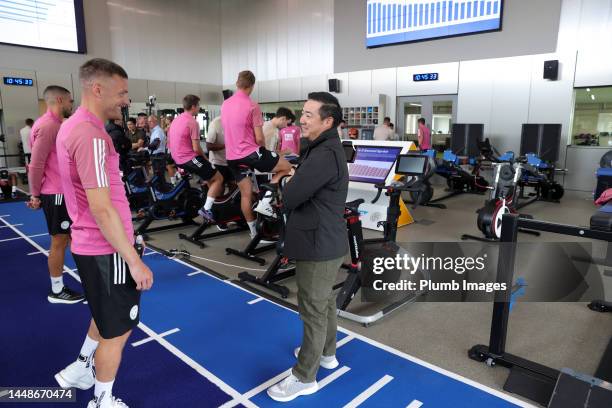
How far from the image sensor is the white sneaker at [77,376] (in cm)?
240

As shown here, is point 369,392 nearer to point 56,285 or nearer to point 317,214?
point 317,214

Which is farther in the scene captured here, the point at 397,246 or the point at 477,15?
the point at 477,15

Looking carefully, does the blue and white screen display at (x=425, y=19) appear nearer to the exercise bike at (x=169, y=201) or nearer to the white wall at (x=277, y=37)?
the white wall at (x=277, y=37)

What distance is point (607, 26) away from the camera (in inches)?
340

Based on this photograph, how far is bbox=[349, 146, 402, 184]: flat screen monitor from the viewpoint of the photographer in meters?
5.77

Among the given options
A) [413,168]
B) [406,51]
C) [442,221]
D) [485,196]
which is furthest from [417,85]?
[413,168]

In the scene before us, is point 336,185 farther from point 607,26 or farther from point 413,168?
point 607,26

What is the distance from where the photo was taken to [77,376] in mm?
2406

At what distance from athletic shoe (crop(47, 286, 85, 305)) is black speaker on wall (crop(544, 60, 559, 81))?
33.1ft

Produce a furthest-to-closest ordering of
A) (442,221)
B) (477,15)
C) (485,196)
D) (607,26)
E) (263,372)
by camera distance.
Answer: (477,15) → (485,196) → (607,26) → (442,221) → (263,372)

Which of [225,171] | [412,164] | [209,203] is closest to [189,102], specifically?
[225,171]

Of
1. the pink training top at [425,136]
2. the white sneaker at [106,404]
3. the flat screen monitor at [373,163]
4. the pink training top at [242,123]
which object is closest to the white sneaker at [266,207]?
the pink training top at [242,123]

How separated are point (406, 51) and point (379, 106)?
170 centimetres

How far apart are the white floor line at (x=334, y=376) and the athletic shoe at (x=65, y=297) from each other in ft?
7.88
